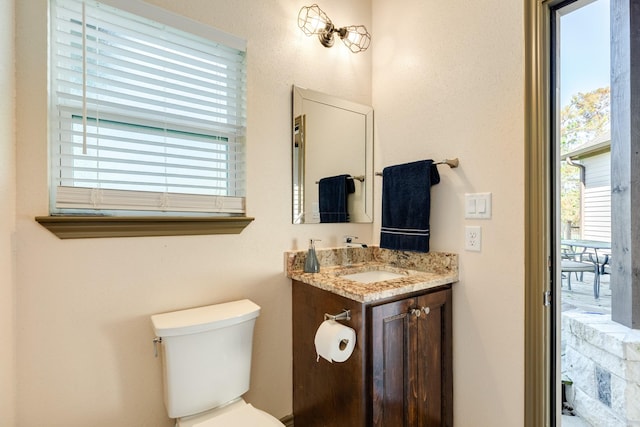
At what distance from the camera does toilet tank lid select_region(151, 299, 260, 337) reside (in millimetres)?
1140

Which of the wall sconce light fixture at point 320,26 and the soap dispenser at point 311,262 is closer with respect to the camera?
the soap dispenser at point 311,262

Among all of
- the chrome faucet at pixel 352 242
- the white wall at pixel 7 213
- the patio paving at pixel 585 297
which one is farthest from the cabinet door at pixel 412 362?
the white wall at pixel 7 213

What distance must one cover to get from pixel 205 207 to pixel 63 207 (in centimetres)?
52

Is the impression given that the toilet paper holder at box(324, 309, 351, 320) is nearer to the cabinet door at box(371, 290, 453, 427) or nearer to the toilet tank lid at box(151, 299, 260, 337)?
the cabinet door at box(371, 290, 453, 427)

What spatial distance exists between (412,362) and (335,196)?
1.00 metres

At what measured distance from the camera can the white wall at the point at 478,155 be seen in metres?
1.28

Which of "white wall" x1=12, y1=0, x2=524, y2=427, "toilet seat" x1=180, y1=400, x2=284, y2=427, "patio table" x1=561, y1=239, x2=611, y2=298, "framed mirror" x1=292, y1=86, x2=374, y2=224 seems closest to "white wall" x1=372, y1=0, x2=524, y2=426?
"white wall" x1=12, y1=0, x2=524, y2=427

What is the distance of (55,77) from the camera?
111cm

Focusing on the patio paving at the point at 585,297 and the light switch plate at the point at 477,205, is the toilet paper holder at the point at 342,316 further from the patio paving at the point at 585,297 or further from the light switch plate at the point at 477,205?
the patio paving at the point at 585,297

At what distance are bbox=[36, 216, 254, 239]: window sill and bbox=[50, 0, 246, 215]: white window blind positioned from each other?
0.20ft

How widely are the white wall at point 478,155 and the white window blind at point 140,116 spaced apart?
3.41 feet

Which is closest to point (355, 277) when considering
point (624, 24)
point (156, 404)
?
point (156, 404)

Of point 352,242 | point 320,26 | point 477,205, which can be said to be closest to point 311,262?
point 352,242

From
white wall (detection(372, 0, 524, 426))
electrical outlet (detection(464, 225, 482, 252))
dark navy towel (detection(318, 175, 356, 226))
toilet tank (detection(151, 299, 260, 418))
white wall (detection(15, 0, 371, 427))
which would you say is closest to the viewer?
white wall (detection(15, 0, 371, 427))
